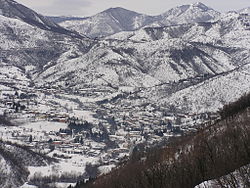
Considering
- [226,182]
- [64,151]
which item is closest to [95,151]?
[64,151]

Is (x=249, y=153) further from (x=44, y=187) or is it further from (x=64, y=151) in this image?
(x=64, y=151)

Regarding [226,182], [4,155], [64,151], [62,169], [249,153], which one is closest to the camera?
[226,182]

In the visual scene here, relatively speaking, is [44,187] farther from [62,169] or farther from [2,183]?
[62,169]

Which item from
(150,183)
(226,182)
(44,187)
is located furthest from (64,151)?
(226,182)

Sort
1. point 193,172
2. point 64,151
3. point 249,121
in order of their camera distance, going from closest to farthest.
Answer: point 193,172 → point 249,121 → point 64,151

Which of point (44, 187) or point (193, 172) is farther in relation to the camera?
point (44, 187)

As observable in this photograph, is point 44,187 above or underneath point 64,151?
underneath

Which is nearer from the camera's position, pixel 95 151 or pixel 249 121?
pixel 249 121

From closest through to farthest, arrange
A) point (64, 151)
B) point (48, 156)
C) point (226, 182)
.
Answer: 1. point (226, 182)
2. point (48, 156)
3. point (64, 151)

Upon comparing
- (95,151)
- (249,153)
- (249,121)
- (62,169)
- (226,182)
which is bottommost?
(226,182)
